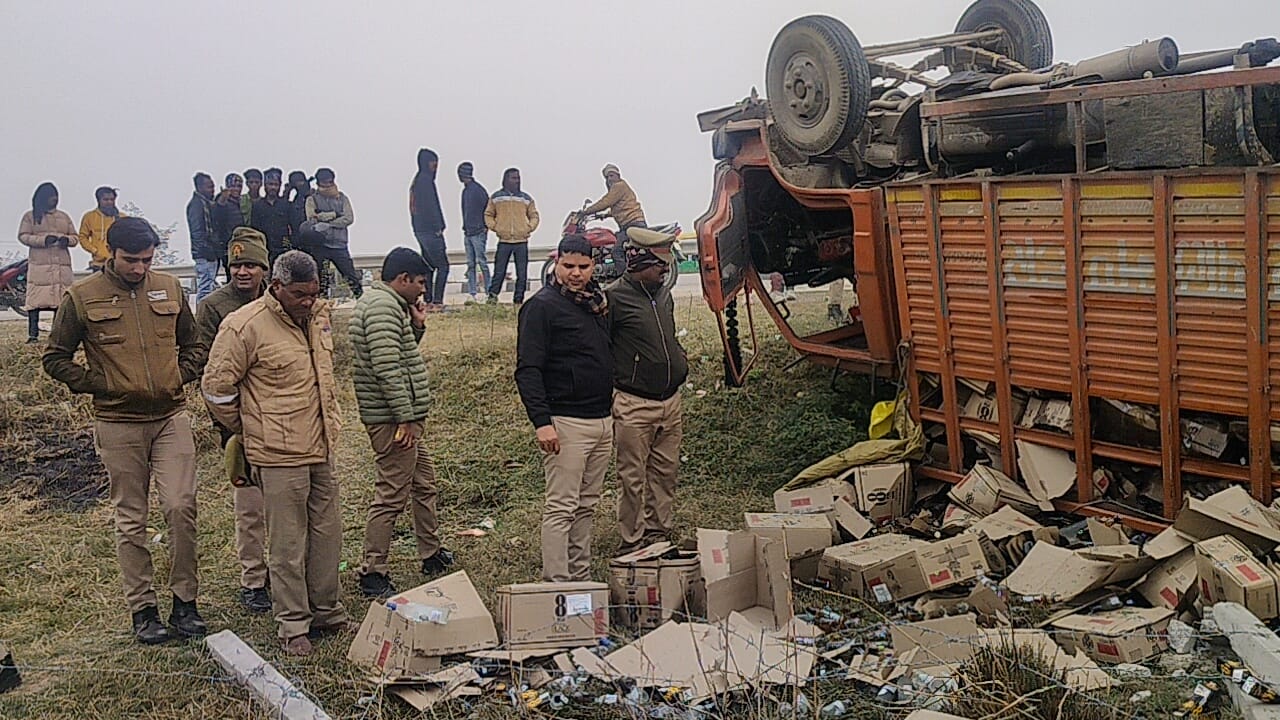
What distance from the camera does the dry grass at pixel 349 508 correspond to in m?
4.66

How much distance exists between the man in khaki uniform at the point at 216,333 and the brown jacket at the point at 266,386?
2.31 ft

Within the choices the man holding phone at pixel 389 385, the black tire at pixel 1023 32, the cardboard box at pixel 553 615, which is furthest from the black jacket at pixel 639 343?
the black tire at pixel 1023 32

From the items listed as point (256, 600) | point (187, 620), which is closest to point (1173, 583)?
point (256, 600)

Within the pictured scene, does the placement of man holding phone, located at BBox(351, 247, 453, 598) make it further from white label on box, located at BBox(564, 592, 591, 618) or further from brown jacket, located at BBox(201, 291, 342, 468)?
white label on box, located at BBox(564, 592, 591, 618)

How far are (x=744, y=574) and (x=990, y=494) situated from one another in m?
1.83

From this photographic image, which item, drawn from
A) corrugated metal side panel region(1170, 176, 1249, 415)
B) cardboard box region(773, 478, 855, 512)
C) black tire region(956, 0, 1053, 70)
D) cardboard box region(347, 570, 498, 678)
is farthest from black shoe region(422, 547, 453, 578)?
black tire region(956, 0, 1053, 70)

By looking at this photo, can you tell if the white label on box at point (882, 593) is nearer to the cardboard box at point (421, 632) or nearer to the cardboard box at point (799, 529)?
the cardboard box at point (799, 529)

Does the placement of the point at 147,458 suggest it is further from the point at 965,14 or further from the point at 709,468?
the point at 965,14

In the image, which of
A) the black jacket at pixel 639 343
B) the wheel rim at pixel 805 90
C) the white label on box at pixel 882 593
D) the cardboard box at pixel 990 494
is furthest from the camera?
the wheel rim at pixel 805 90

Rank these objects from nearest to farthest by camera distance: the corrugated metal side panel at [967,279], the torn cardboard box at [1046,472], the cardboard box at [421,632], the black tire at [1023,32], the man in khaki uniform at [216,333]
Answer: the cardboard box at [421,632]
the man in khaki uniform at [216,333]
the torn cardboard box at [1046,472]
the corrugated metal side panel at [967,279]
the black tire at [1023,32]

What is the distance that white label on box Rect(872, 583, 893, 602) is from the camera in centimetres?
536

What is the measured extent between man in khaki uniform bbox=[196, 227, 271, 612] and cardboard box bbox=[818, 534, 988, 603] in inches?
109

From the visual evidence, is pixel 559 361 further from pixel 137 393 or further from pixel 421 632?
pixel 137 393

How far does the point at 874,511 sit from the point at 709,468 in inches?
61.0
